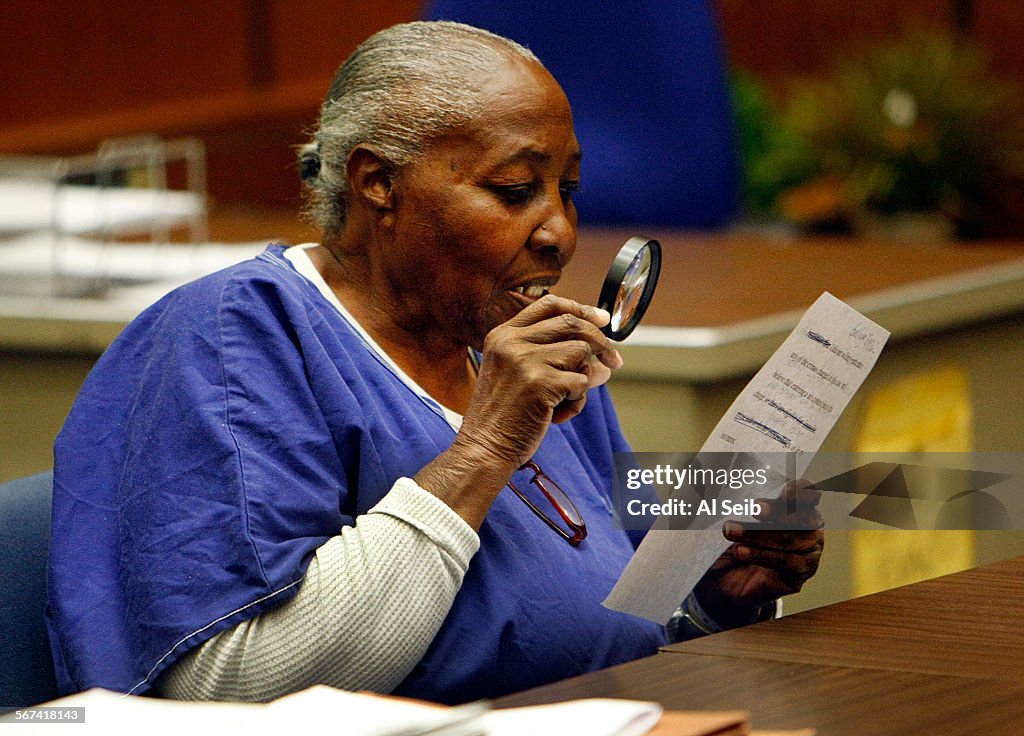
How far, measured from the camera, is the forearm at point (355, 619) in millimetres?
1326

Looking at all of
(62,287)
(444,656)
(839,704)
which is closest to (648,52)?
(62,287)

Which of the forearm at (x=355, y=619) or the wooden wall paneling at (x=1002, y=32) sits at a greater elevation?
the wooden wall paneling at (x=1002, y=32)

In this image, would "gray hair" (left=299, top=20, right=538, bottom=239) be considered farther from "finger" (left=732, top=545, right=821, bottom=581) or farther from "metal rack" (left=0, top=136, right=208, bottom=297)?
"metal rack" (left=0, top=136, right=208, bottom=297)

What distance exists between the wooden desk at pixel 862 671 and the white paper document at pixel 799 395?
0.13 meters

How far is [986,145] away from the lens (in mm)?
4402

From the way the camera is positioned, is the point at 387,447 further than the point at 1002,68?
No

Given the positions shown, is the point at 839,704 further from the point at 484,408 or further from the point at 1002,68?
the point at 1002,68

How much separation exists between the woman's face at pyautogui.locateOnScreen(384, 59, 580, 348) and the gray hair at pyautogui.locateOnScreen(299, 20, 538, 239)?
0.02 meters

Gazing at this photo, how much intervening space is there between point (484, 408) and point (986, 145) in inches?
132

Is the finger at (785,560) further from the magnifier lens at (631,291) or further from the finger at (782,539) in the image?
the magnifier lens at (631,291)

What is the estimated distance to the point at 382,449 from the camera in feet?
4.83

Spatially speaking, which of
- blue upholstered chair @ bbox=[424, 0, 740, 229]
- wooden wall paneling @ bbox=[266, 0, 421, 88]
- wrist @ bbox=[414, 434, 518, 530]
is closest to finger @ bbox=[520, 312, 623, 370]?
wrist @ bbox=[414, 434, 518, 530]

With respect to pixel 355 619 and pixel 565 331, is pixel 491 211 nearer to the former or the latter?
pixel 565 331
